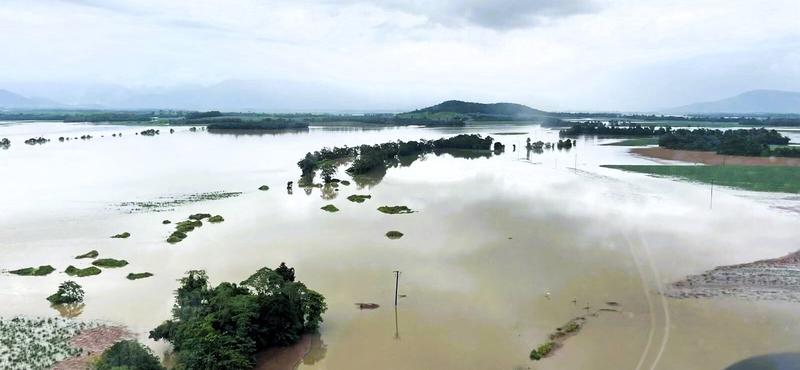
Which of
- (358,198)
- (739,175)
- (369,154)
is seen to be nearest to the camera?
(358,198)

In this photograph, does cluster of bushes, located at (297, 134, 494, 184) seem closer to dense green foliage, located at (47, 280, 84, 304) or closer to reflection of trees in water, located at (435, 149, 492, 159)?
reflection of trees in water, located at (435, 149, 492, 159)

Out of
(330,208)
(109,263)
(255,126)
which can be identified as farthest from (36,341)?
(255,126)

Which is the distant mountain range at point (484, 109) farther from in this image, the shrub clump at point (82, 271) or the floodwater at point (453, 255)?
the shrub clump at point (82, 271)

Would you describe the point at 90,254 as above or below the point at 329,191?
below

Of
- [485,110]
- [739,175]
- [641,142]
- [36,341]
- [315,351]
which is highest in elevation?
[485,110]

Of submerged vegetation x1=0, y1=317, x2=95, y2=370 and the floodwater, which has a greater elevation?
the floodwater

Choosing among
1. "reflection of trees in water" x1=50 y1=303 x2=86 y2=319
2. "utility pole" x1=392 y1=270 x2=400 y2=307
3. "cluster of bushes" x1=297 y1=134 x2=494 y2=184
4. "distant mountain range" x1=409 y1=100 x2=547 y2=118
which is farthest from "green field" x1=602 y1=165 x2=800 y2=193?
"distant mountain range" x1=409 y1=100 x2=547 y2=118

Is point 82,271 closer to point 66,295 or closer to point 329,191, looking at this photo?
point 66,295
